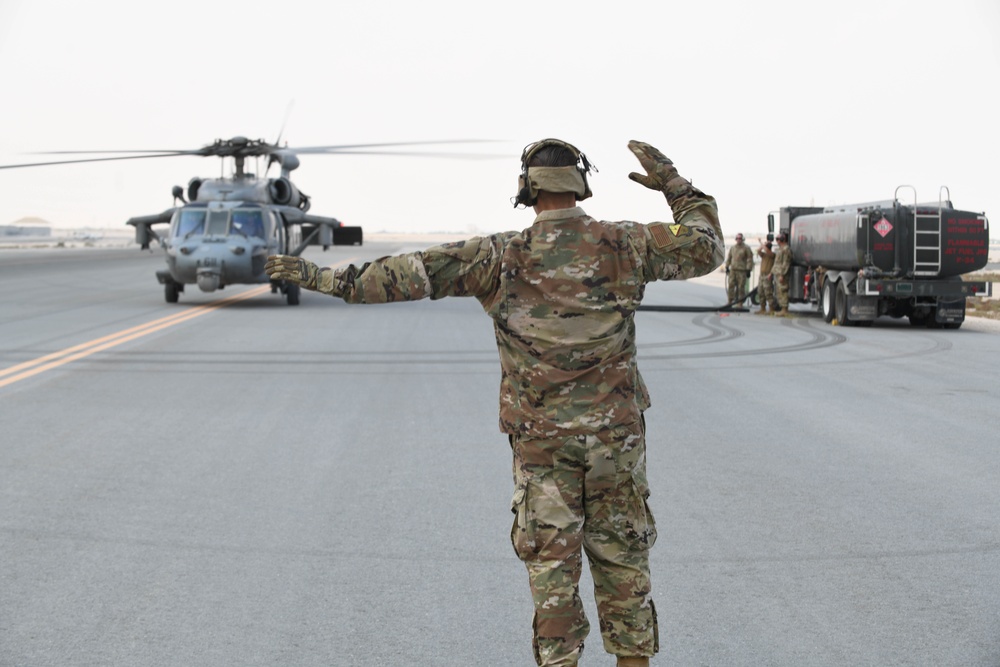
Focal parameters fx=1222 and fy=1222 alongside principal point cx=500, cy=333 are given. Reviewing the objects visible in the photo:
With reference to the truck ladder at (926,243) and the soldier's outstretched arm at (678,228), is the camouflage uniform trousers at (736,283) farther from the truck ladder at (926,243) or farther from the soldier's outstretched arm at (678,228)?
the soldier's outstretched arm at (678,228)

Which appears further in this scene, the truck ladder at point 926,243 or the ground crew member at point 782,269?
the ground crew member at point 782,269

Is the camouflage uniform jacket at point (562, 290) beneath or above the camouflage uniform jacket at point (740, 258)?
above

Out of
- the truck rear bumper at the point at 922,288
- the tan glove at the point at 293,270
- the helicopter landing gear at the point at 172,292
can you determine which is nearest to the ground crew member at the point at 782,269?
the truck rear bumper at the point at 922,288

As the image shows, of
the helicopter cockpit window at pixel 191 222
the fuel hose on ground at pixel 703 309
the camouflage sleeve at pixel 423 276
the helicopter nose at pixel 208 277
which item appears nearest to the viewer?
the camouflage sleeve at pixel 423 276

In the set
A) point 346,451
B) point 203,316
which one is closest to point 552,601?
point 346,451

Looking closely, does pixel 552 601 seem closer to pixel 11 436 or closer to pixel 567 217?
pixel 567 217

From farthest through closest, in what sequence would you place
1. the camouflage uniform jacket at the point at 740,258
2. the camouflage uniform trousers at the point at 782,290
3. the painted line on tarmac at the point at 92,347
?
the camouflage uniform jacket at the point at 740,258 → the camouflage uniform trousers at the point at 782,290 → the painted line on tarmac at the point at 92,347

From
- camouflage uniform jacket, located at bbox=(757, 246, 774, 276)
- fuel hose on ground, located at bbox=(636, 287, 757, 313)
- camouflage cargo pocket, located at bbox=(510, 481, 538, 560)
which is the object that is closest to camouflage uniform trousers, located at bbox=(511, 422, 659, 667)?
camouflage cargo pocket, located at bbox=(510, 481, 538, 560)

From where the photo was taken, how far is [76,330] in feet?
62.9

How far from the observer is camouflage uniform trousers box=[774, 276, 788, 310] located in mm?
24891

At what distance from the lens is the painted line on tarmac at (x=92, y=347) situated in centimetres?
1343

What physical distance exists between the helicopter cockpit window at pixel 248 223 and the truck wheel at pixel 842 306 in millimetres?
11408

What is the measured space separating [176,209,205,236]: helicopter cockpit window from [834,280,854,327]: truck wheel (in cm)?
1253

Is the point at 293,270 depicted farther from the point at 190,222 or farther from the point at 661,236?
the point at 190,222
